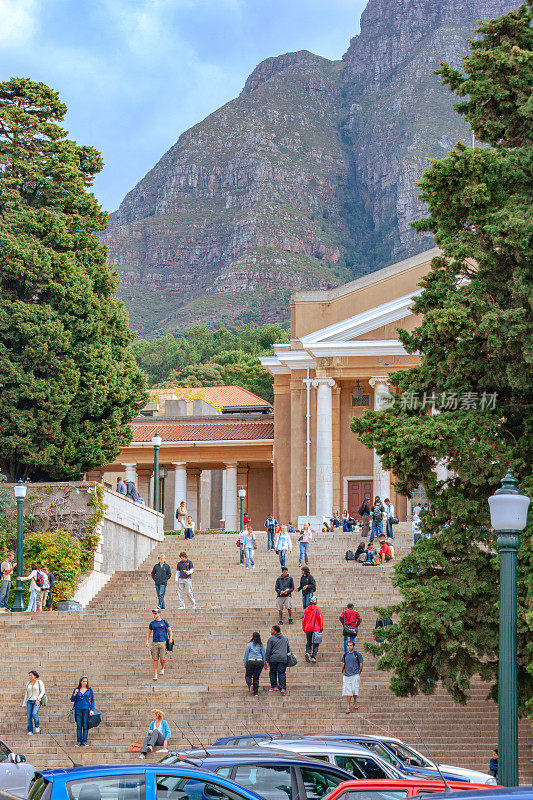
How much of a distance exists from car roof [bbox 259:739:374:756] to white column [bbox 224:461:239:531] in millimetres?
40564

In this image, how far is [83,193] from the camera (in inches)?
1425

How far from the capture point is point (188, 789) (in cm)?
918

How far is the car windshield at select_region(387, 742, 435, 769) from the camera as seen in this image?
540 inches

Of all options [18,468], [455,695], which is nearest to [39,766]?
[455,695]

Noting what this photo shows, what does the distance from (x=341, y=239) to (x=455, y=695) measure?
573 feet

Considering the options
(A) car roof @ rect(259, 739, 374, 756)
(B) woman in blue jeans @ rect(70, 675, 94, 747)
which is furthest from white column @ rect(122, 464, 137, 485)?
(A) car roof @ rect(259, 739, 374, 756)

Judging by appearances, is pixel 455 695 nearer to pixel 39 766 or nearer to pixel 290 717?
pixel 290 717

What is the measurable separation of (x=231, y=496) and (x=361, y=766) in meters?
41.8

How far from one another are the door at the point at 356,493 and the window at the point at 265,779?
37353mm

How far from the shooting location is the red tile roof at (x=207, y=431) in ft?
173

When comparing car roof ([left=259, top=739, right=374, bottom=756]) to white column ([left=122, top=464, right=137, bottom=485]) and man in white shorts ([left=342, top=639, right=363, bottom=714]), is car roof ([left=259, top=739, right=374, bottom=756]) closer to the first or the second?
man in white shorts ([left=342, top=639, right=363, bottom=714])

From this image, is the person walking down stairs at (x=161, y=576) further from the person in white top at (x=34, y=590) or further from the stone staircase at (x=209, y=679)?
the person in white top at (x=34, y=590)

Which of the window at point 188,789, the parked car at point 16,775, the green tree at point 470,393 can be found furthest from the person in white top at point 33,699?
the window at point 188,789

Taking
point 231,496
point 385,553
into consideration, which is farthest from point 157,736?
point 231,496
